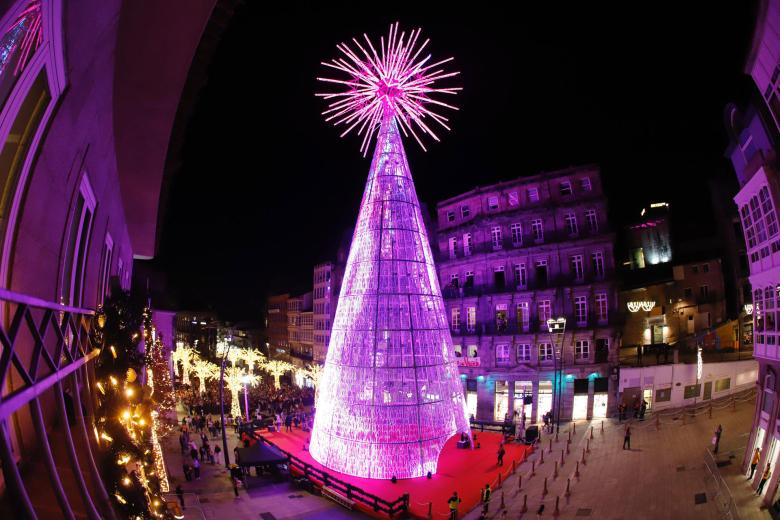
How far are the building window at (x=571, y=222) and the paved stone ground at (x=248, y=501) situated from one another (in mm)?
26170

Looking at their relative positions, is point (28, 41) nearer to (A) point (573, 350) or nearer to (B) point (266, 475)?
(B) point (266, 475)

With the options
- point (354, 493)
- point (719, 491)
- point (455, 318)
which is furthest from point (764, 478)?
point (455, 318)

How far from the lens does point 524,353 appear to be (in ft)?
114

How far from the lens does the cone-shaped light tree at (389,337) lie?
66.3 ft

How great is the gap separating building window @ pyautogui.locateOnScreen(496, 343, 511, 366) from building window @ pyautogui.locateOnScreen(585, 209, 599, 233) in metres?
11.2

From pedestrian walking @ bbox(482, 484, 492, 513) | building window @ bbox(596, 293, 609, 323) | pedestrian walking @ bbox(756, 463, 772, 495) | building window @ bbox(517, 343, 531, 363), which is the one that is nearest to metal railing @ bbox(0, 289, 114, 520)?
pedestrian walking @ bbox(482, 484, 492, 513)

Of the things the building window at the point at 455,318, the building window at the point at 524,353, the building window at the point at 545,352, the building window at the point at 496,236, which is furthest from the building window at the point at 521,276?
the building window at the point at 455,318

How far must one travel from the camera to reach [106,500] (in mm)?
5535

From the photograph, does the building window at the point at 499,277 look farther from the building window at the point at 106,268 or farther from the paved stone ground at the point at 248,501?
the building window at the point at 106,268

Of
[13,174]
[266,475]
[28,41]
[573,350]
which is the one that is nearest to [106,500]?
[13,174]

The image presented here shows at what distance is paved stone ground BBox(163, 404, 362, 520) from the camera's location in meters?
16.9

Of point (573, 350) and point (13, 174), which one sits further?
point (573, 350)

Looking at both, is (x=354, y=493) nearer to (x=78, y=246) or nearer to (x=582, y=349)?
(x=78, y=246)

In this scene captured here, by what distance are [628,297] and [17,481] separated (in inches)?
1819
